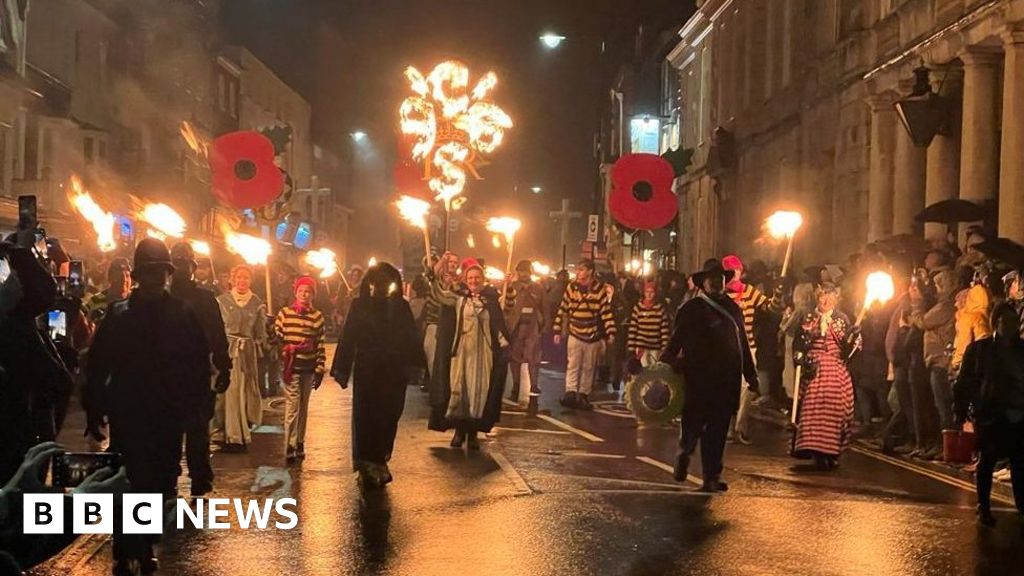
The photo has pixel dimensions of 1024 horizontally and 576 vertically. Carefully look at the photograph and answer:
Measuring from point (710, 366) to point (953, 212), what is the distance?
9.21m

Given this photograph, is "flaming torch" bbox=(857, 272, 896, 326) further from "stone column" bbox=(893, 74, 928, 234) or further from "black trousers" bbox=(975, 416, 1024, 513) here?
"stone column" bbox=(893, 74, 928, 234)

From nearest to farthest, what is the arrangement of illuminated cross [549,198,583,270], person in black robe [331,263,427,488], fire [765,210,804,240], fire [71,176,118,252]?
1. person in black robe [331,263,427,488]
2. fire [765,210,804,240]
3. fire [71,176,118,252]
4. illuminated cross [549,198,583,270]

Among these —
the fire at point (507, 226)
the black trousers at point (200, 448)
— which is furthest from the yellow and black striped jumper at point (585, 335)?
the black trousers at point (200, 448)

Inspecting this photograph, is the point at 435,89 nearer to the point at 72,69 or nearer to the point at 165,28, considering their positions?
the point at 72,69

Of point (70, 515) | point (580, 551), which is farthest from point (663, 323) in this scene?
point (70, 515)

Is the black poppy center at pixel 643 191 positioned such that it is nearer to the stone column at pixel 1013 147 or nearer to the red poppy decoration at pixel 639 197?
the red poppy decoration at pixel 639 197

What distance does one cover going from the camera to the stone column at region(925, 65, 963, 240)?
2183 cm

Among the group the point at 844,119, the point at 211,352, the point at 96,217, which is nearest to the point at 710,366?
the point at 211,352

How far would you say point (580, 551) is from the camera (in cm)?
821

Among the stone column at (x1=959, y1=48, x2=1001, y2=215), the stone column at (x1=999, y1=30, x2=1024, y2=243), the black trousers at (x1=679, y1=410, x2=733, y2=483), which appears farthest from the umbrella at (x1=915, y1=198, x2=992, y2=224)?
the black trousers at (x1=679, y1=410, x2=733, y2=483)

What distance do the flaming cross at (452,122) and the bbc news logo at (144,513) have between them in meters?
9.90

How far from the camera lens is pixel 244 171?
53.4 feet

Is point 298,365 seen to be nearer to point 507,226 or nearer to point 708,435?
point 708,435

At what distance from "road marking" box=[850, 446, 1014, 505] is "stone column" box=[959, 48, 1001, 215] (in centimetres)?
702
